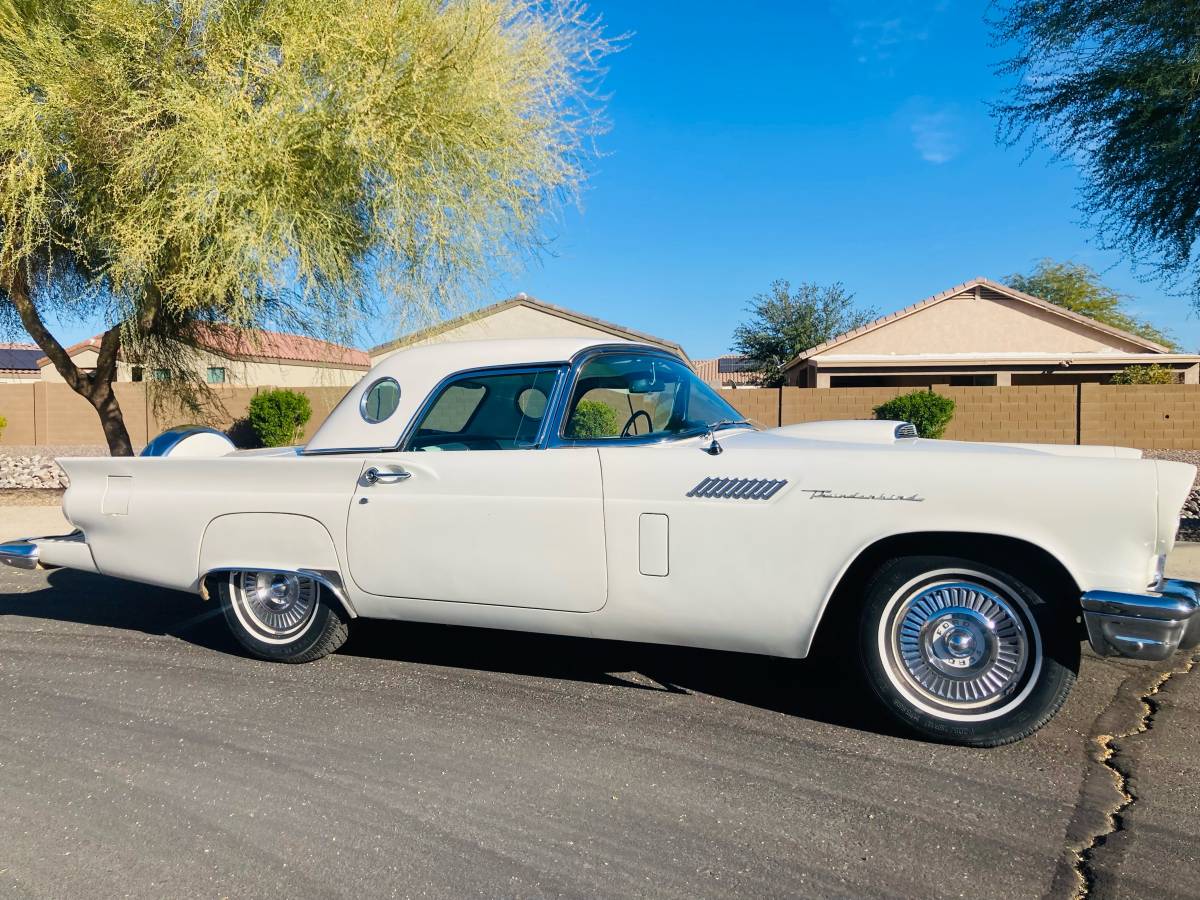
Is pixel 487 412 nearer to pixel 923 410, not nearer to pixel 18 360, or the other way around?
pixel 923 410

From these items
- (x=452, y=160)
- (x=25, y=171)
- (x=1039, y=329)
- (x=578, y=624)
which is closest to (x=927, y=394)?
(x=1039, y=329)

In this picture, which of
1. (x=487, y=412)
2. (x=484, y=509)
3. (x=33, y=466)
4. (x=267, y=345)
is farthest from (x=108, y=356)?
(x=484, y=509)

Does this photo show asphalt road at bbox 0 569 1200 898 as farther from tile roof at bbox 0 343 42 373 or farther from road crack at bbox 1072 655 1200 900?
tile roof at bbox 0 343 42 373

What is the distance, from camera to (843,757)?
142 inches

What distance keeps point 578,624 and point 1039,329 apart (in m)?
32.5

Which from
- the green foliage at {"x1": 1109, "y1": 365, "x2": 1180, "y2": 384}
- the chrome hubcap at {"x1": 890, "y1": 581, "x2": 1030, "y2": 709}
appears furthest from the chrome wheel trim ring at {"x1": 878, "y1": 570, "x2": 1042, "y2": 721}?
the green foliage at {"x1": 1109, "y1": 365, "x2": 1180, "y2": 384}

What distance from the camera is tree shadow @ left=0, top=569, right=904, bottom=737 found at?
4.27m

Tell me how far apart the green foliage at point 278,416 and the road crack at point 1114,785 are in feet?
74.2

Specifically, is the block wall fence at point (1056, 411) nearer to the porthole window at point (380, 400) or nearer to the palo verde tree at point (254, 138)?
the palo verde tree at point (254, 138)

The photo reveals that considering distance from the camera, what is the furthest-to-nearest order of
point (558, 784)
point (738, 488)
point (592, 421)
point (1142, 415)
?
1. point (1142, 415)
2. point (592, 421)
3. point (738, 488)
4. point (558, 784)

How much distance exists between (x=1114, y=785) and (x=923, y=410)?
776 inches

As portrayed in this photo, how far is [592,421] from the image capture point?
14.6 ft

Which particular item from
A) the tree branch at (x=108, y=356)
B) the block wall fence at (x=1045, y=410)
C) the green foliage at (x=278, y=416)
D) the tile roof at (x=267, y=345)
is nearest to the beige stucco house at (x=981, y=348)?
the block wall fence at (x=1045, y=410)

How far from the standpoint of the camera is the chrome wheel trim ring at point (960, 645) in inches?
140
